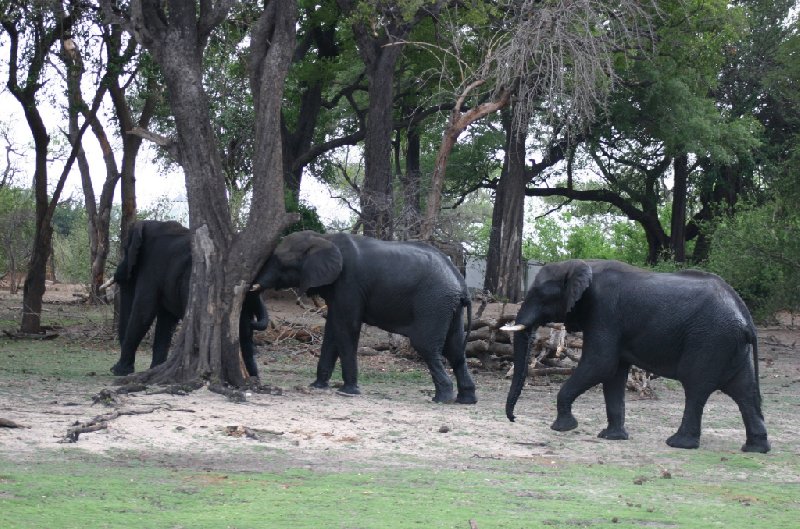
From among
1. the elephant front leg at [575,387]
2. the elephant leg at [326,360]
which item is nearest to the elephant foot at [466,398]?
the elephant leg at [326,360]

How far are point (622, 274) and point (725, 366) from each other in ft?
4.72

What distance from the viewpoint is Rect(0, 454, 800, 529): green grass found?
7.48 m

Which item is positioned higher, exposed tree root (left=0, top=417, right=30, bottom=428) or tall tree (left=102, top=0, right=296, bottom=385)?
tall tree (left=102, top=0, right=296, bottom=385)

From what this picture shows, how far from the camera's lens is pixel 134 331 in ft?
54.1

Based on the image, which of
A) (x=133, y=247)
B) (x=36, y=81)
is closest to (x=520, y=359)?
(x=133, y=247)

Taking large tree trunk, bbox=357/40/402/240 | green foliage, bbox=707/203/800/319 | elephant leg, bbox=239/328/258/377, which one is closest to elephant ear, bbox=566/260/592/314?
elephant leg, bbox=239/328/258/377

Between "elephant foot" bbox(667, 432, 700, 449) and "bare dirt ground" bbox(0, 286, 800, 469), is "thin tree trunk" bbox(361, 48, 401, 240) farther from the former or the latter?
"elephant foot" bbox(667, 432, 700, 449)

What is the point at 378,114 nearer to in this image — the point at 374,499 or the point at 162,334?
the point at 162,334

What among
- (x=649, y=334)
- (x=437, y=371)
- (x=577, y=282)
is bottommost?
→ (x=437, y=371)

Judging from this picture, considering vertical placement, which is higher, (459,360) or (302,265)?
(302,265)

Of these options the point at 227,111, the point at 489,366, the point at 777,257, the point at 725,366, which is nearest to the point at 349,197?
the point at 227,111

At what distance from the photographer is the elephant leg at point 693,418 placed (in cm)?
1159

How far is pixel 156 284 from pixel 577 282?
272 inches

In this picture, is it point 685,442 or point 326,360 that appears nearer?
point 685,442
